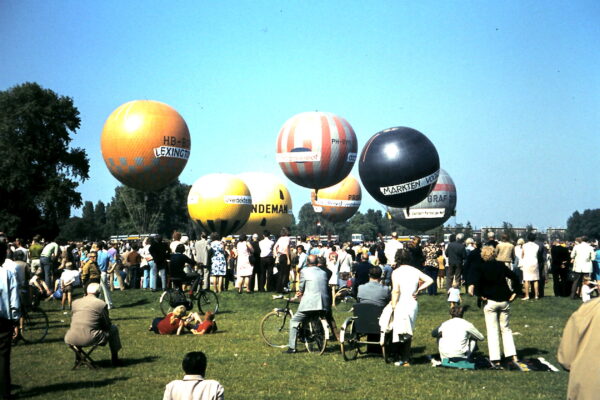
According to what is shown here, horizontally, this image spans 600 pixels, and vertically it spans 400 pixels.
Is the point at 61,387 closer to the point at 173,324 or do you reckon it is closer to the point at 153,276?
the point at 173,324

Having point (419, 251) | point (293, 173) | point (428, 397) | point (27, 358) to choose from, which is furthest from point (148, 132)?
point (428, 397)

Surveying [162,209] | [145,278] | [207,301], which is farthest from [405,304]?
[162,209]

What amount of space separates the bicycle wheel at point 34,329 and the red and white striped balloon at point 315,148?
22.0 meters

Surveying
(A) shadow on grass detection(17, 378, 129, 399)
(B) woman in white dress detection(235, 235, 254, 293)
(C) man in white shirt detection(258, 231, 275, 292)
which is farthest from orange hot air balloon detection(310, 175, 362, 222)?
(A) shadow on grass detection(17, 378, 129, 399)

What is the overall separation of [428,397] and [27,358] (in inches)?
307

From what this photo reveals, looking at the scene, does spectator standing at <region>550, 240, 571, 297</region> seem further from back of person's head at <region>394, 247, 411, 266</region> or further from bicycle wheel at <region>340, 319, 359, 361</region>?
bicycle wheel at <region>340, 319, 359, 361</region>

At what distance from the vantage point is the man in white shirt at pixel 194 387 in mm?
5715

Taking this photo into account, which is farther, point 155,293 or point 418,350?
point 155,293

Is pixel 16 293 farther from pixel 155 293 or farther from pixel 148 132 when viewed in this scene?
pixel 148 132

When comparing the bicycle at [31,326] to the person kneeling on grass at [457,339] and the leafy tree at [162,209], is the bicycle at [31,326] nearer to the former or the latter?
the person kneeling on grass at [457,339]

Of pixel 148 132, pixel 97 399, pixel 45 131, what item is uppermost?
pixel 45 131

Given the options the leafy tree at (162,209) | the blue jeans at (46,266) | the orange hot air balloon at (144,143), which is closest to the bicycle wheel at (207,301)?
the blue jeans at (46,266)

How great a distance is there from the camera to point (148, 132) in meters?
33.2

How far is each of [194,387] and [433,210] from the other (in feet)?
171
